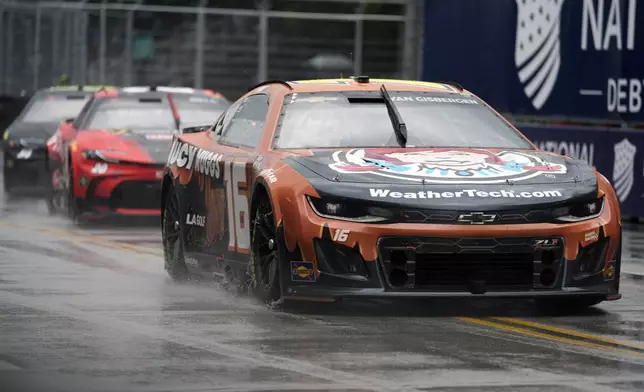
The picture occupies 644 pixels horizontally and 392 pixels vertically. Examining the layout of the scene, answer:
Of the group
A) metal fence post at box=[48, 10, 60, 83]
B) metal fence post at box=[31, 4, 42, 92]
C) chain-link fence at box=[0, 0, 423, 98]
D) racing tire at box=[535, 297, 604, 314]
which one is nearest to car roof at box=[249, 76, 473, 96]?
racing tire at box=[535, 297, 604, 314]

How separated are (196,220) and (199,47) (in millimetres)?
28065

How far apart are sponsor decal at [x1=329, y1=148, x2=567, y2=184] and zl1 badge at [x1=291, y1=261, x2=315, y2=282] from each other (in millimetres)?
562

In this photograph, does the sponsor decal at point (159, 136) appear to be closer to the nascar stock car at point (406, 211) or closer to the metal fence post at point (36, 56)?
the nascar stock car at point (406, 211)

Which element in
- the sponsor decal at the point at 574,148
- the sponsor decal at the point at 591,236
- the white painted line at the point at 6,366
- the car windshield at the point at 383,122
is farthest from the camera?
the sponsor decal at the point at 574,148

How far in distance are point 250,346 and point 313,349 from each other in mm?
308

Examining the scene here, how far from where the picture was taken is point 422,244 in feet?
30.1

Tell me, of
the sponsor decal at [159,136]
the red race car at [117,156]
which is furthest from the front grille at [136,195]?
the sponsor decal at [159,136]

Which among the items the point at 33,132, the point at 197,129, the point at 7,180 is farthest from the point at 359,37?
the point at 197,129

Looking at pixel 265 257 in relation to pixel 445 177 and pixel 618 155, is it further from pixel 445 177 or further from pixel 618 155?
pixel 618 155

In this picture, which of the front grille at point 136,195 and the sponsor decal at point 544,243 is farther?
the front grille at point 136,195

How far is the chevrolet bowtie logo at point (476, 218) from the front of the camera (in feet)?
30.2

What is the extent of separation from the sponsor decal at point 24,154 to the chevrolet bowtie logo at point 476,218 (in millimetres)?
14097

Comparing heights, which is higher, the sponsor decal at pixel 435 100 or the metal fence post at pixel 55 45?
the sponsor decal at pixel 435 100

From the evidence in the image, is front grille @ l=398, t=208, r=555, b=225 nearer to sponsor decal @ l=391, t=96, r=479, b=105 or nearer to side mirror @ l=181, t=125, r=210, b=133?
sponsor decal @ l=391, t=96, r=479, b=105
